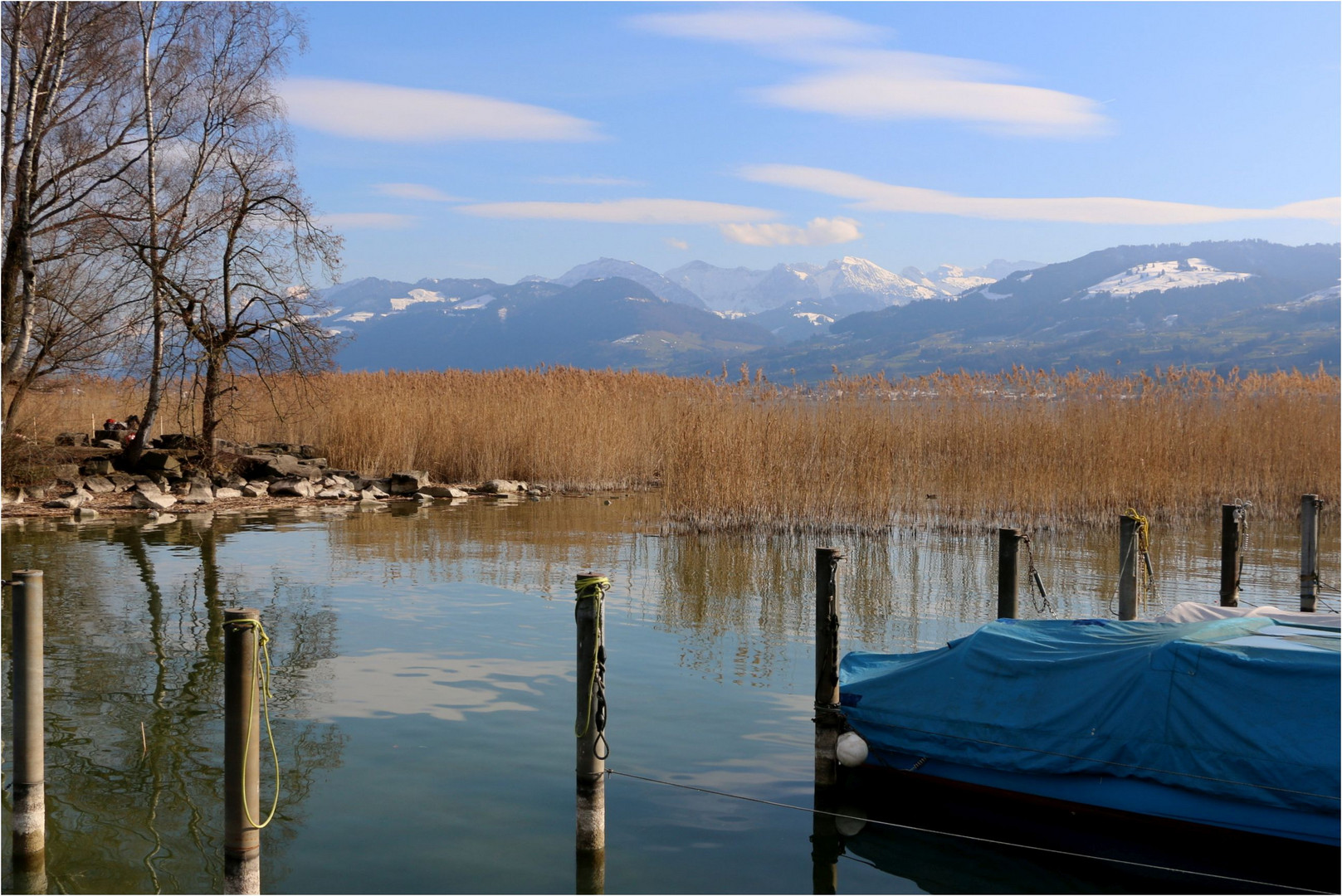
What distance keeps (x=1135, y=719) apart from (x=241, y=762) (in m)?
4.14

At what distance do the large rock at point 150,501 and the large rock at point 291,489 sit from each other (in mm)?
2060

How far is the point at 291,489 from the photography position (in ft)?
66.7

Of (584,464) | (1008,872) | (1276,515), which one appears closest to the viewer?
(1008,872)

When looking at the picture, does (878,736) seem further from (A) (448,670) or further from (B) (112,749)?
(B) (112,749)

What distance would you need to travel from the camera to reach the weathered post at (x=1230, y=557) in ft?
33.8

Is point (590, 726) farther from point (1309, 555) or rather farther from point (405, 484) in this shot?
point (405, 484)

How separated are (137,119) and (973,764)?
760 inches

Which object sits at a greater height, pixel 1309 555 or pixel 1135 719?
pixel 1309 555

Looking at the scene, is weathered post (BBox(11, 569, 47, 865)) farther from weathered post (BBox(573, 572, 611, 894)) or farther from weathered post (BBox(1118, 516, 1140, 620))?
weathered post (BBox(1118, 516, 1140, 620))

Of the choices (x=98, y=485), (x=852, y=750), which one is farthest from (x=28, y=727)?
(x=98, y=485)

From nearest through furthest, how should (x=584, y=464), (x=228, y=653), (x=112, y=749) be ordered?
(x=228, y=653)
(x=112, y=749)
(x=584, y=464)

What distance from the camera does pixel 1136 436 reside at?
17.1 metres

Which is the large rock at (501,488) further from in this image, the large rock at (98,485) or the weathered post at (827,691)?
the weathered post at (827,691)

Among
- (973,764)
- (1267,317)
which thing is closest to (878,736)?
(973,764)
